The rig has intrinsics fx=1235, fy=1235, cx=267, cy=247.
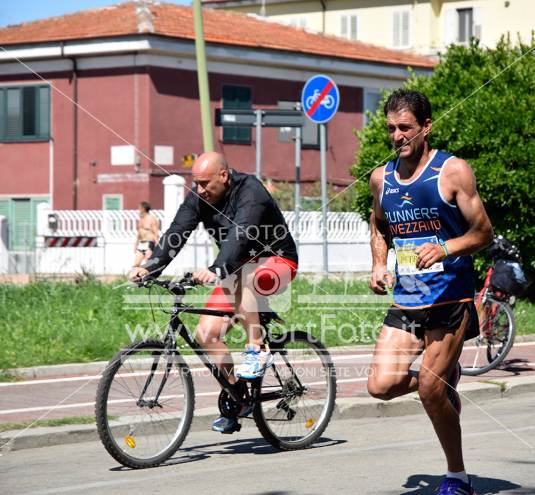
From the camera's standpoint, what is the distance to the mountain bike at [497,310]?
11328 mm

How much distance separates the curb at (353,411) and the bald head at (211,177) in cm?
191

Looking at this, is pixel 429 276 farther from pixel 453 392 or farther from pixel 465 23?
pixel 465 23

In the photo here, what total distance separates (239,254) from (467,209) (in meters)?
1.79

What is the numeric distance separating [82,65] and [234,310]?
87.0ft

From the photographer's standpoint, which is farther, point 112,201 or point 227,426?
point 112,201

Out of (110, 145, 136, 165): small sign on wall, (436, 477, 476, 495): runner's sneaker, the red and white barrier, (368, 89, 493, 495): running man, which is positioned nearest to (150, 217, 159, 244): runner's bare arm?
the red and white barrier

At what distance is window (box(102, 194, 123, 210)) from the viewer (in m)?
32.7

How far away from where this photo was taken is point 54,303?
14.8 meters

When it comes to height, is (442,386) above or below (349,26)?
below

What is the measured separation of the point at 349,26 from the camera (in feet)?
174

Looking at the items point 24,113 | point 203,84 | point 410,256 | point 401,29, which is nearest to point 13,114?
point 24,113

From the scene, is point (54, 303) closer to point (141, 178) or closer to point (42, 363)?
point (42, 363)

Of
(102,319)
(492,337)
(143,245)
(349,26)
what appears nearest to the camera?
(492,337)

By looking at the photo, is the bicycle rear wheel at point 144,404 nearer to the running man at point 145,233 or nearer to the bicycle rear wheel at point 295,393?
the bicycle rear wheel at point 295,393
